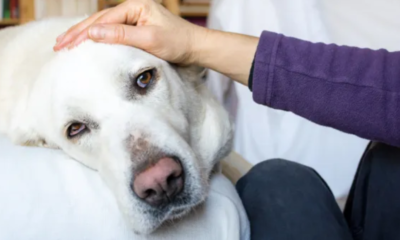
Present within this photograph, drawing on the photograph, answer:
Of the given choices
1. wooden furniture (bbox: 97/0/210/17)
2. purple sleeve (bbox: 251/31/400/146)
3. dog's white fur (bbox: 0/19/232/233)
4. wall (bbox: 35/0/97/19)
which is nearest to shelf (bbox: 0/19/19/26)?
wall (bbox: 35/0/97/19)

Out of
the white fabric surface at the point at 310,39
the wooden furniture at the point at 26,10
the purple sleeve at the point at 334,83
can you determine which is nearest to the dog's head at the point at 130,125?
the purple sleeve at the point at 334,83

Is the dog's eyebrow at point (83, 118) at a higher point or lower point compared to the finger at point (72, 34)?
lower

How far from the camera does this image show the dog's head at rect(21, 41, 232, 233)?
0.93 m

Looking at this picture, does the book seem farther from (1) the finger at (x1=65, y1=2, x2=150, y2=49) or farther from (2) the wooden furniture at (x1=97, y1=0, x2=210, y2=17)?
(1) the finger at (x1=65, y1=2, x2=150, y2=49)

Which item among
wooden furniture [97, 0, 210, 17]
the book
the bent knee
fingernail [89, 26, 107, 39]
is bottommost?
the book

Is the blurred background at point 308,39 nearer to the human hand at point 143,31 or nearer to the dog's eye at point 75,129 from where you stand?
the human hand at point 143,31

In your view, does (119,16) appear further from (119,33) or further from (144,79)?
(144,79)

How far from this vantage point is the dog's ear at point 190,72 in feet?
4.12

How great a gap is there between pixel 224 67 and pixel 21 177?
0.54m

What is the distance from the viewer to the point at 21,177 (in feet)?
2.95

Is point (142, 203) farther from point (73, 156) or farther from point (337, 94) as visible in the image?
point (337, 94)

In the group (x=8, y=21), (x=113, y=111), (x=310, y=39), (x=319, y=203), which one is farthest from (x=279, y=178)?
(x=8, y=21)

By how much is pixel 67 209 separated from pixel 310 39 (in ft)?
4.57

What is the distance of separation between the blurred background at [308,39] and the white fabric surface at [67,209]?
103cm
